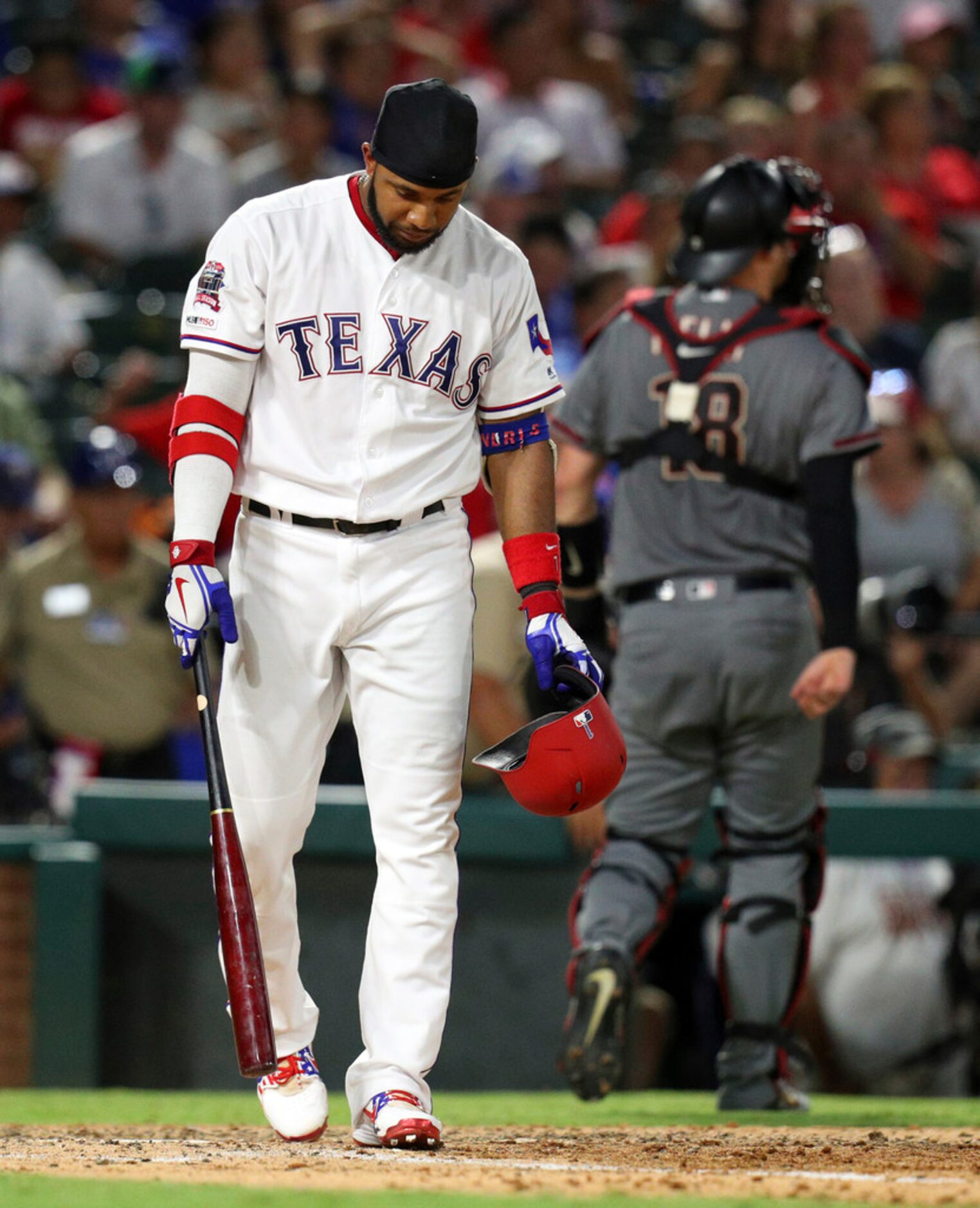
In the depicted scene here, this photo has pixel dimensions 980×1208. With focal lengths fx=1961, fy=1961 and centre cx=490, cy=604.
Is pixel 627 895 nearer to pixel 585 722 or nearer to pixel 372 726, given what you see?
pixel 585 722

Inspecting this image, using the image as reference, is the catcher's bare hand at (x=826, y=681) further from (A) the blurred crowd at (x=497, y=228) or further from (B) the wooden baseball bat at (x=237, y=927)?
(B) the wooden baseball bat at (x=237, y=927)

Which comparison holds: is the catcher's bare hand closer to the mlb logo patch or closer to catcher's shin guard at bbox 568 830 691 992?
catcher's shin guard at bbox 568 830 691 992

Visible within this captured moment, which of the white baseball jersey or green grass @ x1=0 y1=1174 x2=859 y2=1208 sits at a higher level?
the white baseball jersey

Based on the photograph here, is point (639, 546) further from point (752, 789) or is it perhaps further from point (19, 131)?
point (19, 131)

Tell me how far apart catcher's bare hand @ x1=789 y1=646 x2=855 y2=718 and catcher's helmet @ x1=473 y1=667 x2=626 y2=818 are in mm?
837

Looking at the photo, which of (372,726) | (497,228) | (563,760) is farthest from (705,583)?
(497,228)

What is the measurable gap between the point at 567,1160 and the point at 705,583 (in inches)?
63.6

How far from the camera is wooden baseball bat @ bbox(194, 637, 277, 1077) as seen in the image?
341cm

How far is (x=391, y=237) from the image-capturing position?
362 cm

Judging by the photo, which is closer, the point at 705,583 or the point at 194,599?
the point at 194,599

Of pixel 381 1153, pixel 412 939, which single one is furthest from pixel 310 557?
pixel 381 1153

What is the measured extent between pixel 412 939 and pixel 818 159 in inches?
264

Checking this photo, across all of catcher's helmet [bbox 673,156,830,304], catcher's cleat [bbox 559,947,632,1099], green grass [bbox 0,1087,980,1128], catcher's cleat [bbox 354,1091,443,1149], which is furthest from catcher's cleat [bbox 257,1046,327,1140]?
catcher's helmet [bbox 673,156,830,304]

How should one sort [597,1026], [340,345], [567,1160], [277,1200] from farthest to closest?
[597,1026], [340,345], [567,1160], [277,1200]
